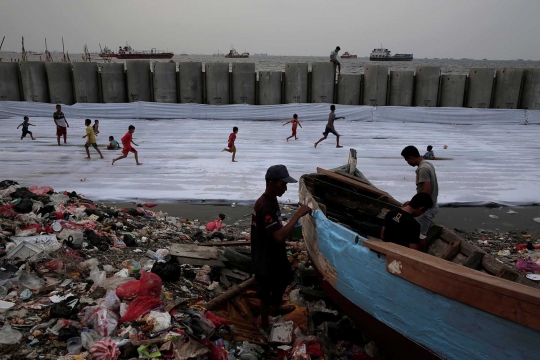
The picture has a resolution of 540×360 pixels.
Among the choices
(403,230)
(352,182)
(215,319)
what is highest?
(403,230)

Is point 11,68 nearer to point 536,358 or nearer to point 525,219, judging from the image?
point 525,219

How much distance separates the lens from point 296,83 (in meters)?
20.0

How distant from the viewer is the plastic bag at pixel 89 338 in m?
3.66

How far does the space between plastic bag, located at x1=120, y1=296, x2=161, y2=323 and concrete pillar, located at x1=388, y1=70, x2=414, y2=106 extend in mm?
18132

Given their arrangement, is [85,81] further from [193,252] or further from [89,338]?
[89,338]

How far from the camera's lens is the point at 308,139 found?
50.0 feet

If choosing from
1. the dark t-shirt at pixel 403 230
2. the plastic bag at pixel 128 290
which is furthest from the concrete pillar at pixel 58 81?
the dark t-shirt at pixel 403 230

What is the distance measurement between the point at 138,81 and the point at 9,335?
57.6 ft

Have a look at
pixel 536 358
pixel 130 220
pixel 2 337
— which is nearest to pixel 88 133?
pixel 130 220

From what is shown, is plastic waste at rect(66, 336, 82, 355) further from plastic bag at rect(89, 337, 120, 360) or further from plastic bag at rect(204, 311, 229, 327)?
plastic bag at rect(204, 311, 229, 327)

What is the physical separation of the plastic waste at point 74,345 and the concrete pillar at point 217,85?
1697 centimetres

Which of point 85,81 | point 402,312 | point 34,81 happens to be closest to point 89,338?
point 402,312

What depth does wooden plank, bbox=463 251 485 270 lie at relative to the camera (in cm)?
409

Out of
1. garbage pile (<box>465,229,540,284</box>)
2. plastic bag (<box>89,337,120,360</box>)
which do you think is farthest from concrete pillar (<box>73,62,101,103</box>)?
plastic bag (<box>89,337,120,360</box>)
